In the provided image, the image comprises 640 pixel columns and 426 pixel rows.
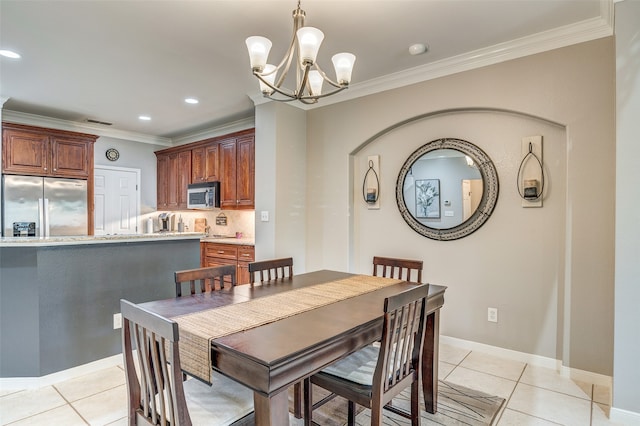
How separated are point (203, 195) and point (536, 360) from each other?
15.1ft

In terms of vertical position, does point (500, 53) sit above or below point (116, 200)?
above

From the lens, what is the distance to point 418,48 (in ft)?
9.61

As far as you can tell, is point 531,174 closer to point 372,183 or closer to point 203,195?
point 372,183

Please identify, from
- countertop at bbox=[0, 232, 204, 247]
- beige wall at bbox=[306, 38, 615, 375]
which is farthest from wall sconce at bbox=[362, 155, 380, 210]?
countertop at bbox=[0, 232, 204, 247]

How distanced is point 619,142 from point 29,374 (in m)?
4.30

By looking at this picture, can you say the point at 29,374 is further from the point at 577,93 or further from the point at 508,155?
the point at 577,93

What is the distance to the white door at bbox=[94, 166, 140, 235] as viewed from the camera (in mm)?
5656

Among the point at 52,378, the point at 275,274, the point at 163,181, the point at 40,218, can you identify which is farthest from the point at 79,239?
the point at 163,181

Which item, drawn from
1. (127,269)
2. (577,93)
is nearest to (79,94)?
(127,269)

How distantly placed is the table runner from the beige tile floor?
79cm

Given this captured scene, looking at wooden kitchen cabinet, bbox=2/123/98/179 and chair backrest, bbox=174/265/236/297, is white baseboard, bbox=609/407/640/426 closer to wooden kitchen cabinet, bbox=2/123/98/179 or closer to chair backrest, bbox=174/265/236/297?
chair backrest, bbox=174/265/236/297

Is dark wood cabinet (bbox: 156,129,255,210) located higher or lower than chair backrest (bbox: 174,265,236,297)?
higher

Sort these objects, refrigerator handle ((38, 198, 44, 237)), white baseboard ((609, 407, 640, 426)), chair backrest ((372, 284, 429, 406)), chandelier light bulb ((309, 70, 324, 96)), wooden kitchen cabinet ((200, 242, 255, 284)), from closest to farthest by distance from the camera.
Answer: chair backrest ((372, 284, 429, 406)) < white baseboard ((609, 407, 640, 426)) < chandelier light bulb ((309, 70, 324, 96)) < refrigerator handle ((38, 198, 44, 237)) < wooden kitchen cabinet ((200, 242, 255, 284))

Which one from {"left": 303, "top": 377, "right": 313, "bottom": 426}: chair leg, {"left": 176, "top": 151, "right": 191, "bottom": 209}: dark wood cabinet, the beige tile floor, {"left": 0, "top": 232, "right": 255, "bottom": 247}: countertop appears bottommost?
the beige tile floor
